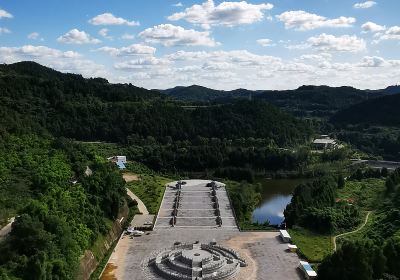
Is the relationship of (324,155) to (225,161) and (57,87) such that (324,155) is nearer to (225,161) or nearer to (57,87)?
(225,161)

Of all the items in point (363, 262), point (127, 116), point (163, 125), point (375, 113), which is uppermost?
A: point (127, 116)

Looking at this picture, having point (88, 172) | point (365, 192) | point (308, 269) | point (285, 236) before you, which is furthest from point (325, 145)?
point (308, 269)

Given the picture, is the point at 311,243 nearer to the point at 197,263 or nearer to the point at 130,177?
the point at 197,263

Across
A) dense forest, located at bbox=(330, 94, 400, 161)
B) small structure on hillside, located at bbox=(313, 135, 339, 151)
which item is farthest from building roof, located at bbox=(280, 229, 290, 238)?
dense forest, located at bbox=(330, 94, 400, 161)

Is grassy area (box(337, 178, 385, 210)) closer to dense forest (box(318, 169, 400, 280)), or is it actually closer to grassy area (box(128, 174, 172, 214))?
dense forest (box(318, 169, 400, 280))

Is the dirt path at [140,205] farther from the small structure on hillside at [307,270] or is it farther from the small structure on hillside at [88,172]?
the small structure on hillside at [307,270]

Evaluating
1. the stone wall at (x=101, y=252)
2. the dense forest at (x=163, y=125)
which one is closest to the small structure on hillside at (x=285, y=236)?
the stone wall at (x=101, y=252)

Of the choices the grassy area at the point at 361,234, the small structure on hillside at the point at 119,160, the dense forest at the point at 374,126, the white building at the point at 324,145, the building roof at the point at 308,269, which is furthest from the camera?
the dense forest at the point at 374,126

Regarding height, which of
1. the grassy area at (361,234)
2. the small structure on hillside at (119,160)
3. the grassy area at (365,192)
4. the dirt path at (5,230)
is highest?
the dirt path at (5,230)
